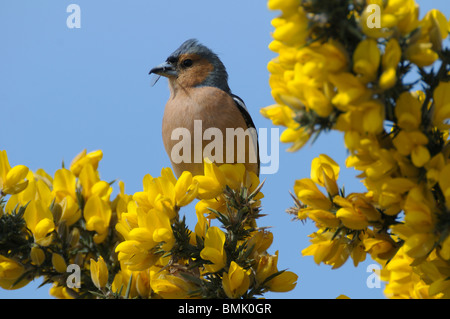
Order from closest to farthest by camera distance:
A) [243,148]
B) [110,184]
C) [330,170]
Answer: [330,170]
[110,184]
[243,148]

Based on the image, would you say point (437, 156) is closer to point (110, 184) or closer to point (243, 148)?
point (110, 184)

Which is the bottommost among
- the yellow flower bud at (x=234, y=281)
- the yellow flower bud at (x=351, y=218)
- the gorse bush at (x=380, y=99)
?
the yellow flower bud at (x=234, y=281)

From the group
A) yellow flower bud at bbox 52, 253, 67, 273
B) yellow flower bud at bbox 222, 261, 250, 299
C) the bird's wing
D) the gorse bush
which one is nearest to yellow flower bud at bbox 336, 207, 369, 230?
the gorse bush

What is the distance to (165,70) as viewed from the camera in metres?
5.43

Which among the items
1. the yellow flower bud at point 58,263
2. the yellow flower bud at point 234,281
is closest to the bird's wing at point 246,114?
the yellow flower bud at point 234,281

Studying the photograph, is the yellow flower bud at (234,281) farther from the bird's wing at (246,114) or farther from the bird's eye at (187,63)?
the bird's eye at (187,63)

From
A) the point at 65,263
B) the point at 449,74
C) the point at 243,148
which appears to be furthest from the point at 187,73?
the point at 449,74

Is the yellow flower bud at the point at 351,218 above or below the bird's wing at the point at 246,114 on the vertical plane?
below

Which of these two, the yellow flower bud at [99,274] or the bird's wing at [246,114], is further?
the bird's wing at [246,114]

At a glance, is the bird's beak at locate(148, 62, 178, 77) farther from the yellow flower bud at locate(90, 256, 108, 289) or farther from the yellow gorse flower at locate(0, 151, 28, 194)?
the yellow flower bud at locate(90, 256, 108, 289)

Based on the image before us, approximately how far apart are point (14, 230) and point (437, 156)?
A: 182cm

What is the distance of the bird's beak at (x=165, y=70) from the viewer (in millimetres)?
5355

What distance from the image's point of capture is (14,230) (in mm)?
2580
